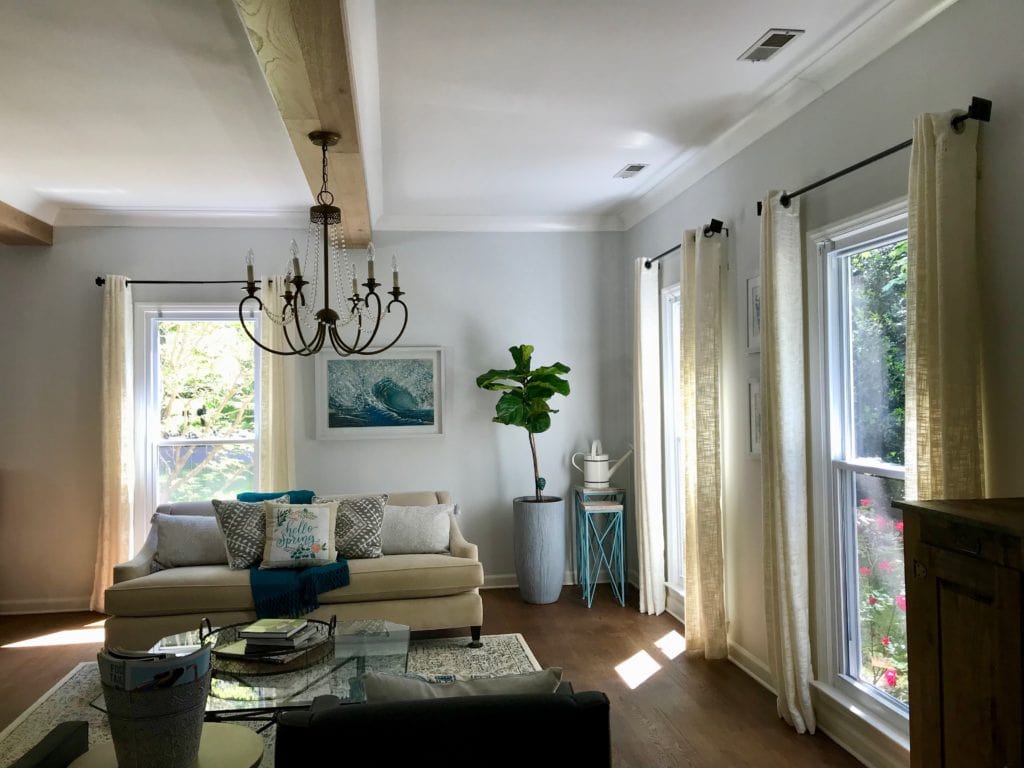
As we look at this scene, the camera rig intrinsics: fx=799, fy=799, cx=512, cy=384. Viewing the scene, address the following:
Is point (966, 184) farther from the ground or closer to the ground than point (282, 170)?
closer to the ground

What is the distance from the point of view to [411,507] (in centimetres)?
486

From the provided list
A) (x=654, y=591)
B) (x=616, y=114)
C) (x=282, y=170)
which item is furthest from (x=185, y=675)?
(x=654, y=591)

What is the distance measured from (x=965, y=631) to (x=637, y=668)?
239cm

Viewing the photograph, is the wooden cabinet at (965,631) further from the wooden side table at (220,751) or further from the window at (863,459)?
the wooden side table at (220,751)

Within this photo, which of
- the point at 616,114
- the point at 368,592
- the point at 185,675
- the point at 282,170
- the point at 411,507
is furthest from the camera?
the point at 411,507

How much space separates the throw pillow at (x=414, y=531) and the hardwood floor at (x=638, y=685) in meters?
0.64

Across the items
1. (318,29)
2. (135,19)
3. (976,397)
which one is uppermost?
(135,19)

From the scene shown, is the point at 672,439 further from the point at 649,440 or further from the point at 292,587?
the point at 292,587

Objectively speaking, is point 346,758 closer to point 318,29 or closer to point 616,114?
point 318,29

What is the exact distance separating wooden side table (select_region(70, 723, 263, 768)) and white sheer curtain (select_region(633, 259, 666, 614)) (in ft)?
10.9

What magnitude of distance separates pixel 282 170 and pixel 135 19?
1862 mm

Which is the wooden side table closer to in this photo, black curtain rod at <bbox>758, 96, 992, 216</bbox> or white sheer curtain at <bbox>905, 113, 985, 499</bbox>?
white sheer curtain at <bbox>905, 113, 985, 499</bbox>

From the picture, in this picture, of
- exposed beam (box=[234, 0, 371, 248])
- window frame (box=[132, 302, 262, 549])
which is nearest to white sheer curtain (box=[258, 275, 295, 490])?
window frame (box=[132, 302, 262, 549])

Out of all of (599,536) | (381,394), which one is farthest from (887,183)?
(381,394)
